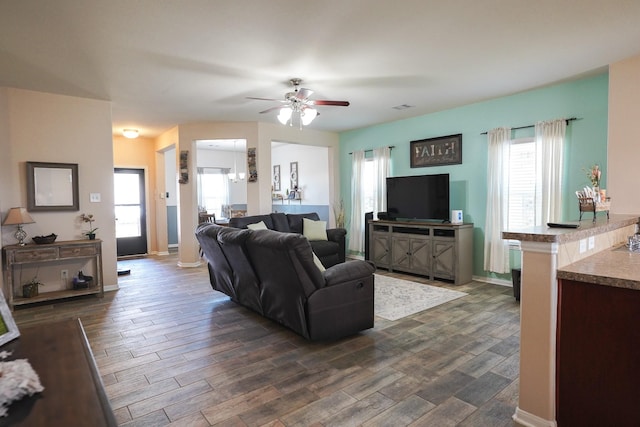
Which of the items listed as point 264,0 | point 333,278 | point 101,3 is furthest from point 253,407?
point 101,3

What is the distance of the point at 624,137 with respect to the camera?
3557 mm

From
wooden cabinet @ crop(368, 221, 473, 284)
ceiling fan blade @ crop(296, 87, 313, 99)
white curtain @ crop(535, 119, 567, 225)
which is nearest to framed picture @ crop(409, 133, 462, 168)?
wooden cabinet @ crop(368, 221, 473, 284)

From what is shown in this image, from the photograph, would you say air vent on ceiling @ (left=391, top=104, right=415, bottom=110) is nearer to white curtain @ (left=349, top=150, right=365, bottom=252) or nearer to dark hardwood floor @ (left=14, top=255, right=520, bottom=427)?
white curtain @ (left=349, top=150, right=365, bottom=252)

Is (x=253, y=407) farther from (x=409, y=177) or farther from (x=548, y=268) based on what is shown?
(x=409, y=177)

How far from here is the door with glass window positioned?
25.9ft

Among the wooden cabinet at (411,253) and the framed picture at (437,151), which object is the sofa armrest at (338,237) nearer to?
the wooden cabinet at (411,253)

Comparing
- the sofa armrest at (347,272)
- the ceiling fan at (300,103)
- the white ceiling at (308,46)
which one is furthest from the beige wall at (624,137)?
the ceiling fan at (300,103)

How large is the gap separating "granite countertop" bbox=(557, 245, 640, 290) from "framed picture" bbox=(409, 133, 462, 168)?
363 centimetres

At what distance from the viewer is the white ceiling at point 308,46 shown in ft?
8.74

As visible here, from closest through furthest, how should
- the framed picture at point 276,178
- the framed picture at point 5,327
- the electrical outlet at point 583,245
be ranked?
1. the framed picture at point 5,327
2. the electrical outlet at point 583,245
3. the framed picture at point 276,178

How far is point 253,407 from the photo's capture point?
2.25 meters

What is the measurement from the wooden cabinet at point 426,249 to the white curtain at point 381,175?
0.57 m

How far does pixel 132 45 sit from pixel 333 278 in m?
2.79

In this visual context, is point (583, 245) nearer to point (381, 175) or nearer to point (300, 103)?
point (300, 103)
